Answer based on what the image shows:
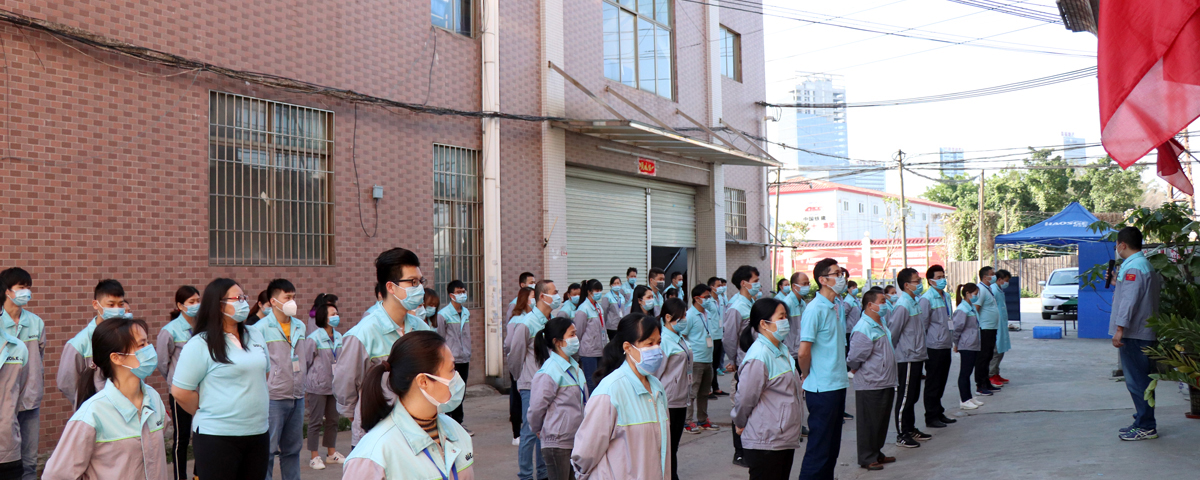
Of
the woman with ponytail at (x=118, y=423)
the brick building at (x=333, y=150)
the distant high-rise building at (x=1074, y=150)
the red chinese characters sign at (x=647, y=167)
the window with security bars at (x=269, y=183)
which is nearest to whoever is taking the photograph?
the woman with ponytail at (x=118, y=423)

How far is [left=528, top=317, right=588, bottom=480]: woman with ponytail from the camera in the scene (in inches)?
213

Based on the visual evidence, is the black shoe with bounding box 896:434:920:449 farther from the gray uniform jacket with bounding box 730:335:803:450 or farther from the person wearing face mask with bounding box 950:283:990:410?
the gray uniform jacket with bounding box 730:335:803:450

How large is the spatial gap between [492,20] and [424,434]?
34.5ft

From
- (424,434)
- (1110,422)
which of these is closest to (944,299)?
(1110,422)

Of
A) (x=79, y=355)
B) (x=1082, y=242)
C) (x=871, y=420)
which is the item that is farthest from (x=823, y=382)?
(x=1082, y=242)

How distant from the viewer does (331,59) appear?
33.2ft

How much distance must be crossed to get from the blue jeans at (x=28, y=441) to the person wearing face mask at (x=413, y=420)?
4.67m

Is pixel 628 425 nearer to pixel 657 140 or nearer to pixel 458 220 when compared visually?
pixel 458 220

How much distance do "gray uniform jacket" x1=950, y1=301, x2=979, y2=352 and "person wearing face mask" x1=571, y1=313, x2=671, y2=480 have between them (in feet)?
23.2

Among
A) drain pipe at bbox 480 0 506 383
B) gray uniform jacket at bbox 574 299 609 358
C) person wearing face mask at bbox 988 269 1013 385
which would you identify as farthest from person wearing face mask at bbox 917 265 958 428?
drain pipe at bbox 480 0 506 383

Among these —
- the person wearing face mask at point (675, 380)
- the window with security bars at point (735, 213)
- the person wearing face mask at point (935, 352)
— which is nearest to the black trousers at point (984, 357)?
the person wearing face mask at point (935, 352)

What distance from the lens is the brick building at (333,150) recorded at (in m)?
7.58

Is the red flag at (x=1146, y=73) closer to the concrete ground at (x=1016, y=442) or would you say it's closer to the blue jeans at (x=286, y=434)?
the concrete ground at (x=1016, y=442)

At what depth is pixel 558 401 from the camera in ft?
17.9
